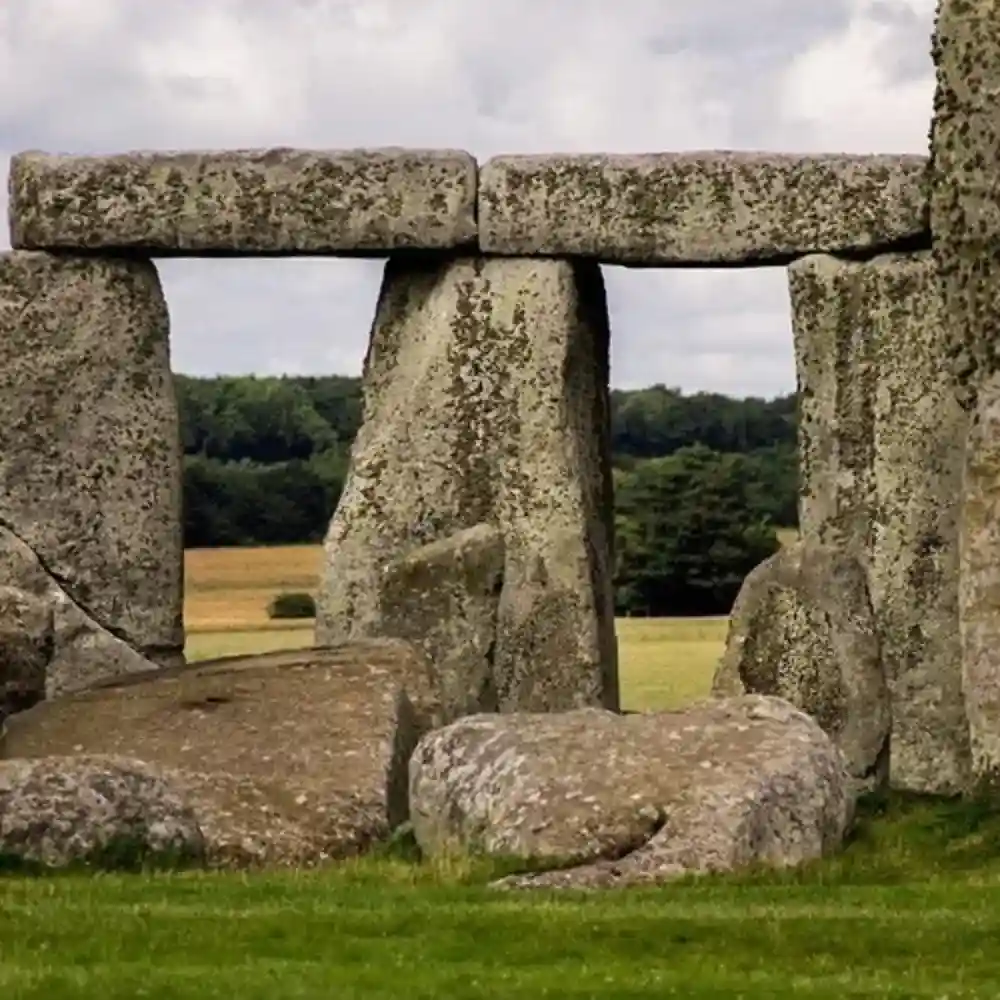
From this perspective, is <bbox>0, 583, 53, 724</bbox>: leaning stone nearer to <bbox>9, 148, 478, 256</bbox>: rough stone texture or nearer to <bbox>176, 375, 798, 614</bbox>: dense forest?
<bbox>9, 148, 478, 256</bbox>: rough stone texture

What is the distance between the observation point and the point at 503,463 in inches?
964

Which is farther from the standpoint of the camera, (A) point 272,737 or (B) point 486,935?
(A) point 272,737

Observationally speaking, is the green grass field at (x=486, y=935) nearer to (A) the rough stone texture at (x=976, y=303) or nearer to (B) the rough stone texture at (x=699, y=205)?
(A) the rough stone texture at (x=976, y=303)

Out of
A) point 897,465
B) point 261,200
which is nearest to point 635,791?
point 897,465

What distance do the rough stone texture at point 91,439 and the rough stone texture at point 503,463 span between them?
134 cm

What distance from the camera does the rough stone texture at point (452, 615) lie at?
23.0m

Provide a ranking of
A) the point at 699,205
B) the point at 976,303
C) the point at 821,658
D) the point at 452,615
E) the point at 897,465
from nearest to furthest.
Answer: the point at 976,303 → the point at 821,658 → the point at 452,615 → the point at 897,465 → the point at 699,205

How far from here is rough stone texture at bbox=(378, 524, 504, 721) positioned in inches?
905

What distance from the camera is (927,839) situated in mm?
18500

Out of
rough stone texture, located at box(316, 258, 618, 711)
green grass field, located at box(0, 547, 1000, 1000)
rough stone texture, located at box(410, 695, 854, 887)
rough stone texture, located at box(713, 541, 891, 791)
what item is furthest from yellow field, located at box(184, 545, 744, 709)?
green grass field, located at box(0, 547, 1000, 1000)

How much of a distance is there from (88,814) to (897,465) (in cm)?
871

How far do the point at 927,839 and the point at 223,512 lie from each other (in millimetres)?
35603

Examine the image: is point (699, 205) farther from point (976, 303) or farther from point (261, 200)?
point (976, 303)

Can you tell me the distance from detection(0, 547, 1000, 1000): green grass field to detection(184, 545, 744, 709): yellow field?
13.8 metres
